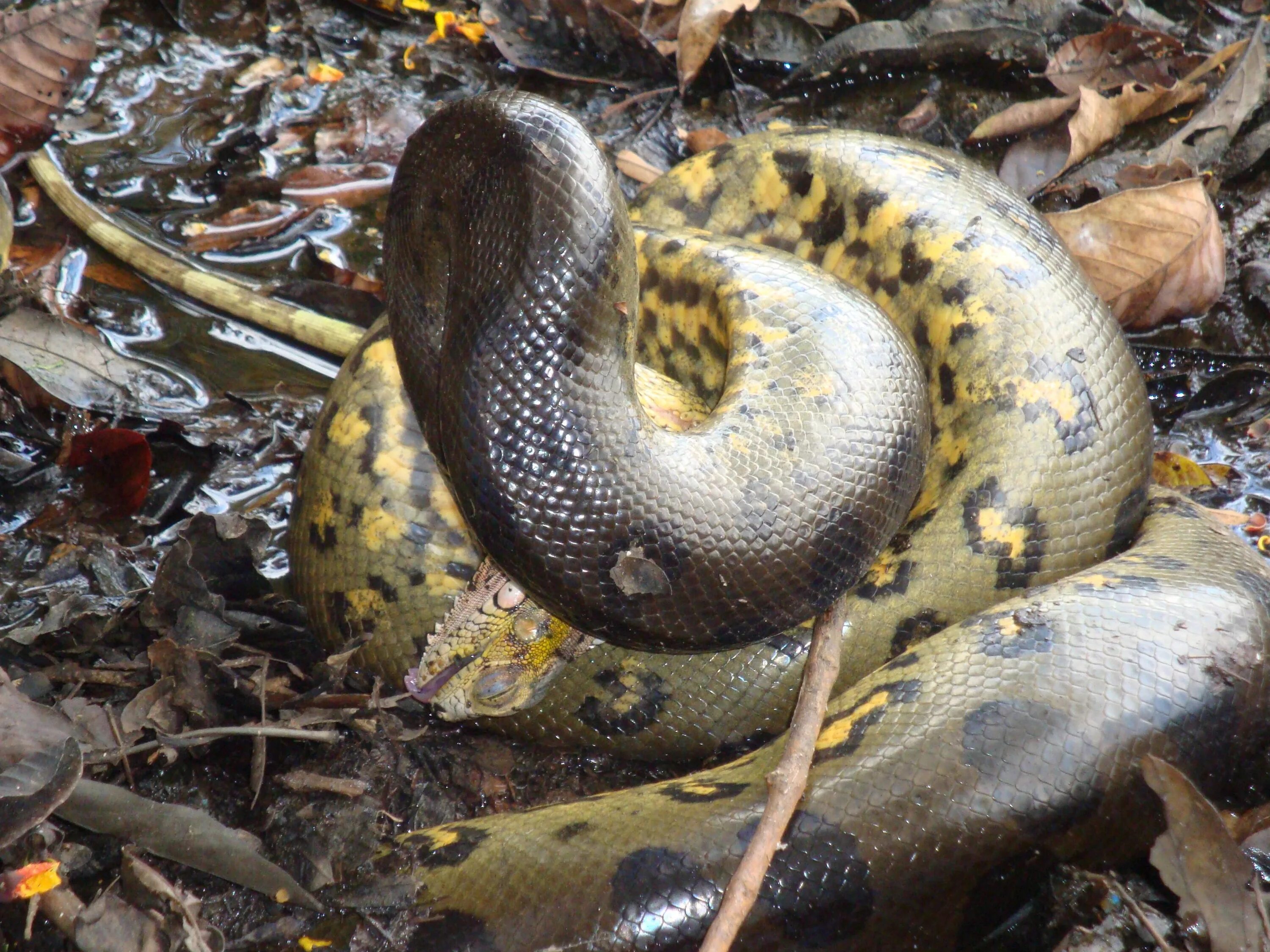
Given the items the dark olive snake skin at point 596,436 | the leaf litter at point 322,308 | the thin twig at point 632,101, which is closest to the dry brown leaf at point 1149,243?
the leaf litter at point 322,308

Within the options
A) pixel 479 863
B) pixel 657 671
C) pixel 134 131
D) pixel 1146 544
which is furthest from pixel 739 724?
pixel 134 131

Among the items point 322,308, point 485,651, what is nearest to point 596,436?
point 485,651

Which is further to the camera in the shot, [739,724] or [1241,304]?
[1241,304]

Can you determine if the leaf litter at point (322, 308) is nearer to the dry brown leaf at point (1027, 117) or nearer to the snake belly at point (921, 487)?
the dry brown leaf at point (1027, 117)

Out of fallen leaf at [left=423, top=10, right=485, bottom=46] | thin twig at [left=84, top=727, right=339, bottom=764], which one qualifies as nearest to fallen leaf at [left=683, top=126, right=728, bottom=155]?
fallen leaf at [left=423, top=10, right=485, bottom=46]

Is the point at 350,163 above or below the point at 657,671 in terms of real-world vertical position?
above

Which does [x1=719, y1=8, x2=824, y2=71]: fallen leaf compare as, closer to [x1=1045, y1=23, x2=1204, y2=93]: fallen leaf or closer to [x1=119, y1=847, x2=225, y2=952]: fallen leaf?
[x1=1045, y1=23, x2=1204, y2=93]: fallen leaf

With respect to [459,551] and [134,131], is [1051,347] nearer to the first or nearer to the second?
[459,551]
